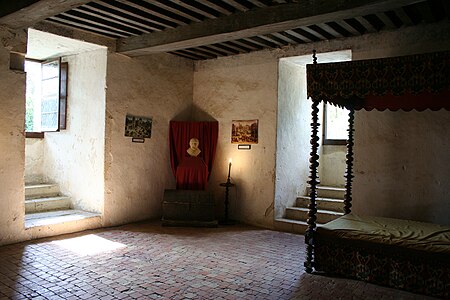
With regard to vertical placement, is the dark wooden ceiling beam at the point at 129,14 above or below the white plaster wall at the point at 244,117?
above

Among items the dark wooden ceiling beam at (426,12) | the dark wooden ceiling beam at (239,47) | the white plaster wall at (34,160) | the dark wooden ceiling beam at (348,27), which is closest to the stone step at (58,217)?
the white plaster wall at (34,160)

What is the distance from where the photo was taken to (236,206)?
7211 mm

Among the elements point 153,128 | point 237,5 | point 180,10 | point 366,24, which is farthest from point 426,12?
point 153,128

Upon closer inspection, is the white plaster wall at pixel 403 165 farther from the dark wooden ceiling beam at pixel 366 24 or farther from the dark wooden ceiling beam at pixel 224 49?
the dark wooden ceiling beam at pixel 224 49

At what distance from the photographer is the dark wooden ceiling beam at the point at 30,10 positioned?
4.07 meters

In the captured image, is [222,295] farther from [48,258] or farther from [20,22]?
[20,22]

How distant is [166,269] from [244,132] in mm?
3454

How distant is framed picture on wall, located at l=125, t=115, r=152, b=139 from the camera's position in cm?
663

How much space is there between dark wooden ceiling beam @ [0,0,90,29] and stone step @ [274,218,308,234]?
4706 mm

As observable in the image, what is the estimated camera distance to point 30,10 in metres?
4.32

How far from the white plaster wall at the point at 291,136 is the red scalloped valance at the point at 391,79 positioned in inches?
89.3

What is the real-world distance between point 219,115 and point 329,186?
2843 mm

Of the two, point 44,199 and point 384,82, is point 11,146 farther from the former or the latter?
point 384,82

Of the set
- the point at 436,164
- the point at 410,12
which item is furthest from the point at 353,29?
the point at 436,164
